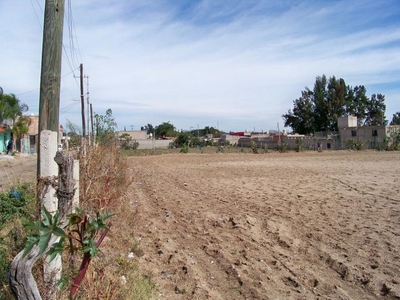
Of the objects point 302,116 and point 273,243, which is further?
point 302,116

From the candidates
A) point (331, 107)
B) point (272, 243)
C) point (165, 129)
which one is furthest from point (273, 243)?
point (165, 129)

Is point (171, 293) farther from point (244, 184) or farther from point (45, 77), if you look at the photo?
point (244, 184)

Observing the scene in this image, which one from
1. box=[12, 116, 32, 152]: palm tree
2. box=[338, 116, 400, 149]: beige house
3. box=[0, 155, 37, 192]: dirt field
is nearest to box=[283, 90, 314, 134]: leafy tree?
box=[338, 116, 400, 149]: beige house

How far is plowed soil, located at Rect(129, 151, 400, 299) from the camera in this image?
4441 millimetres

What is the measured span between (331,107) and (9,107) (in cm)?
4810

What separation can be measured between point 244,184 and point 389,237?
6.62 metres

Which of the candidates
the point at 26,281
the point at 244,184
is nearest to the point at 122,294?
the point at 26,281

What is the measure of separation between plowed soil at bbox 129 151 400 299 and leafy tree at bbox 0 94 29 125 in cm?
2959

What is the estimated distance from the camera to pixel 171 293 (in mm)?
4285

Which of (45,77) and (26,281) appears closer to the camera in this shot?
(26,281)

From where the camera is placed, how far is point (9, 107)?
1398 inches

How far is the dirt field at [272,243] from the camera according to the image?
4.44 m

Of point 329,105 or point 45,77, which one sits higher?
point 329,105

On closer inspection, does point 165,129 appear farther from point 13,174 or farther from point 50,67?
point 50,67
